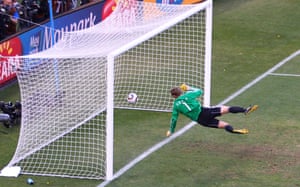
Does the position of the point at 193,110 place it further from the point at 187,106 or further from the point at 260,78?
the point at 260,78

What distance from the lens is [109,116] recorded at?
1359 cm

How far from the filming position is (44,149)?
1523cm

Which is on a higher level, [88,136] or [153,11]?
[153,11]

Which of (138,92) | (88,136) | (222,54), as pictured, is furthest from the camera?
(222,54)

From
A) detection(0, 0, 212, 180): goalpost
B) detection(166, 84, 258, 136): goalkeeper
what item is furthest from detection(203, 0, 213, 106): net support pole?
detection(166, 84, 258, 136): goalkeeper

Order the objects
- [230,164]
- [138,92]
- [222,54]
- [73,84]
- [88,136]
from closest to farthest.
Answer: [230,164] → [88,136] → [73,84] → [138,92] → [222,54]

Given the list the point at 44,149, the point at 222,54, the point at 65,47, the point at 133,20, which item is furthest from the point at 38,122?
the point at 222,54

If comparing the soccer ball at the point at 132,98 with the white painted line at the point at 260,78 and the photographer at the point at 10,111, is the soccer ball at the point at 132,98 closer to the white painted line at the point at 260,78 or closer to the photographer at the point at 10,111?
the white painted line at the point at 260,78

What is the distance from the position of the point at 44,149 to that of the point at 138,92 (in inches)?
160

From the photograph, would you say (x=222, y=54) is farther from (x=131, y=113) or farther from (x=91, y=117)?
(x=91, y=117)

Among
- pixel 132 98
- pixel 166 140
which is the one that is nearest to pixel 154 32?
pixel 166 140

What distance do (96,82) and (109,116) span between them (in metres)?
3.06

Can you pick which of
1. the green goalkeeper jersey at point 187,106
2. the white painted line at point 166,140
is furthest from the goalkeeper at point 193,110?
the white painted line at point 166,140

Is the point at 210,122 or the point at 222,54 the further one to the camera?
the point at 222,54
